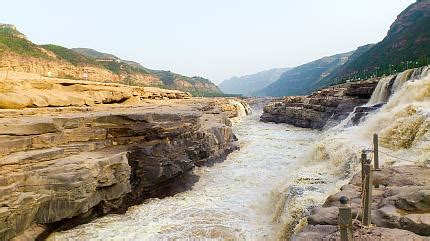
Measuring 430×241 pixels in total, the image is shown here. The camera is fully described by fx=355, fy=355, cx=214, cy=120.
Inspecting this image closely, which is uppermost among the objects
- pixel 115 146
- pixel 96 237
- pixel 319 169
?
pixel 115 146

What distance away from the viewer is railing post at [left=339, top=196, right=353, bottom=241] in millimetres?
4977

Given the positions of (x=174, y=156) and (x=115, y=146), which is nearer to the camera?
(x=115, y=146)

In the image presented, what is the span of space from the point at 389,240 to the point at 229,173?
41.8 feet

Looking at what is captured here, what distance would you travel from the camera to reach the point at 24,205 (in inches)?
388

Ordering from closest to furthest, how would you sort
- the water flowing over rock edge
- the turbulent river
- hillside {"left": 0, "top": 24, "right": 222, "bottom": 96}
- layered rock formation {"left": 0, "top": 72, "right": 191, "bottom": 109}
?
the water flowing over rock edge < the turbulent river < layered rock formation {"left": 0, "top": 72, "right": 191, "bottom": 109} < hillside {"left": 0, "top": 24, "right": 222, "bottom": 96}

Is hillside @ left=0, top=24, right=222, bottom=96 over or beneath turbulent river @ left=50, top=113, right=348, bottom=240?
over

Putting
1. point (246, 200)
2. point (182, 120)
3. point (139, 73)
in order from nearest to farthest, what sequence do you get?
point (246, 200) → point (182, 120) → point (139, 73)

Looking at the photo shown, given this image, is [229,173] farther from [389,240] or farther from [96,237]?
[389,240]

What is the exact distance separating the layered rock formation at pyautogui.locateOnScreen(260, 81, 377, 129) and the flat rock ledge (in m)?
22.6

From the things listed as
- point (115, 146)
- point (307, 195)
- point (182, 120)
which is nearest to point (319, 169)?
point (307, 195)

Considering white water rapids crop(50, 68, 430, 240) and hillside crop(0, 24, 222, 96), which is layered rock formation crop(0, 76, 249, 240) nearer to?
white water rapids crop(50, 68, 430, 240)

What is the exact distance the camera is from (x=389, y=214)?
6621mm

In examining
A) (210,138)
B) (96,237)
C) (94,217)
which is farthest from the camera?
(210,138)

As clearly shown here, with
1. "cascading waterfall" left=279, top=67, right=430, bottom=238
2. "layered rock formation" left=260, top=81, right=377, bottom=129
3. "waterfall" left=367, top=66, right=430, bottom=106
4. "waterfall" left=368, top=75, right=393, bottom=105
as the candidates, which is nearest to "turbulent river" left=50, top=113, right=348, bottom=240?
"cascading waterfall" left=279, top=67, right=430, bottom=238
